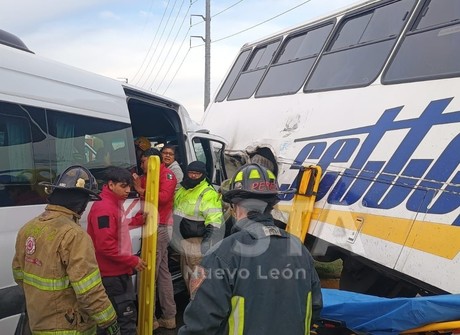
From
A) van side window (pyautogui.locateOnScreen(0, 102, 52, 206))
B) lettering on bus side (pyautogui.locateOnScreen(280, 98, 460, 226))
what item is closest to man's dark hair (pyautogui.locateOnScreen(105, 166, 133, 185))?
van side window (pyautogui.locateOnScreen(0, 102, 52, 206))

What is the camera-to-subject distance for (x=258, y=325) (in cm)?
192

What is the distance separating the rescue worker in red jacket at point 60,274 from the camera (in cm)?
254

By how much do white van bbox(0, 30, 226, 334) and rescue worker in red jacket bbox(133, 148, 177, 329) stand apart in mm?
407

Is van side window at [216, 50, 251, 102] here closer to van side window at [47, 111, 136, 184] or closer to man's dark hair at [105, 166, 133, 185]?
van side window at [47, 111, 136, 184]

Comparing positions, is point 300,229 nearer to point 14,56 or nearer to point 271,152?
point 271,152

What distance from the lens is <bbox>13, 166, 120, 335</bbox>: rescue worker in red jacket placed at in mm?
2543

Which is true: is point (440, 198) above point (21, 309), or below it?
above

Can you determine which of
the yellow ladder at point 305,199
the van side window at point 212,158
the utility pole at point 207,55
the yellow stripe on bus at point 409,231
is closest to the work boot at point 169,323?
the yellow ladder at point 305,199

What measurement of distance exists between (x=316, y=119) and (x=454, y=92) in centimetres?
159

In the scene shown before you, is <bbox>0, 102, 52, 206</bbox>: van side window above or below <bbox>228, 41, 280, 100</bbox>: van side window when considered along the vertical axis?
below

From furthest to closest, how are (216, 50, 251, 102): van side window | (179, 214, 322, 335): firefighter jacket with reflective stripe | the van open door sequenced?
(216, 50, 251, 102): van side window, the van open door, (179, 214, 322, 335): firefighter jacket with reflective stripe

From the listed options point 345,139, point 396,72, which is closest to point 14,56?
point 345,139

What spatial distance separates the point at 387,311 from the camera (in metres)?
2.62

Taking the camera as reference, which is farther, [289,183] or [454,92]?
[289,183]
